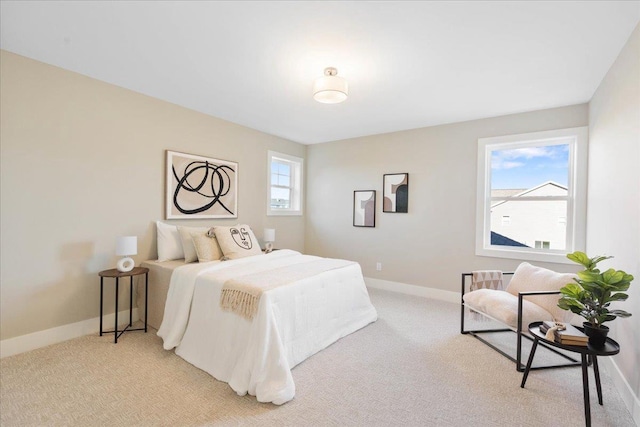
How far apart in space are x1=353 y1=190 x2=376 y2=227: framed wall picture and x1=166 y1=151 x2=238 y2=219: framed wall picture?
2.00 meters

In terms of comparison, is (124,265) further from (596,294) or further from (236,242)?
(596,294)

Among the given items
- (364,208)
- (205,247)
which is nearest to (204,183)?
(205,247)

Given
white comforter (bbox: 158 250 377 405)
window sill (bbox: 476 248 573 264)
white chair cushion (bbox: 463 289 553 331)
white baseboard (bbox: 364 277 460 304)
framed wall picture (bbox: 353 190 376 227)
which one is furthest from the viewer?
framed wall picture (bbox: 353 190 376 227)

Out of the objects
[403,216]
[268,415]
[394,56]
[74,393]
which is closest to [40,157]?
[74,393]

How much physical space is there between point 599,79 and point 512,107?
2.67 ft

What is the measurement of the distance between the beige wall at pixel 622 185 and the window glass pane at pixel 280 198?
4115 mm

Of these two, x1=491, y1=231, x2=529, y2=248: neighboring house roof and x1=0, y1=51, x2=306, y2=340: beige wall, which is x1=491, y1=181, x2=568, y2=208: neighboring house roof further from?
x1=0, y1=51, x2=306, y2=340: beige wall

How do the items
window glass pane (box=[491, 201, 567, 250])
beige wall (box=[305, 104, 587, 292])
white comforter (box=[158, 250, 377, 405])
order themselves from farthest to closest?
1. beige wall (box=[305, 104, 587, 292])
2. window glass pane (box=[491, 201, 567, 250])
3. white comforter (box=[158, 250, 377, 405])

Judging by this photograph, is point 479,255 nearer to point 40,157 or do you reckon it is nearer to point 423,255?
point 423,255

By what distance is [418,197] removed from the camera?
4.34 m

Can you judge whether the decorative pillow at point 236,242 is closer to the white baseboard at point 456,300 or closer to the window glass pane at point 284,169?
the window glass pane at point 284,169

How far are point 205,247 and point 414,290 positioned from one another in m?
3.07

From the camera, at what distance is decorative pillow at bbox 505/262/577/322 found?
2.38 metres

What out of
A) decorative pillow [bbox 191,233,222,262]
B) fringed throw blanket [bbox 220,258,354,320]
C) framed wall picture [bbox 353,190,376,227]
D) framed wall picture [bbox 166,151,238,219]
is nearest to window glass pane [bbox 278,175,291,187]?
framed wall picture [bbox 166,151,238,219]
